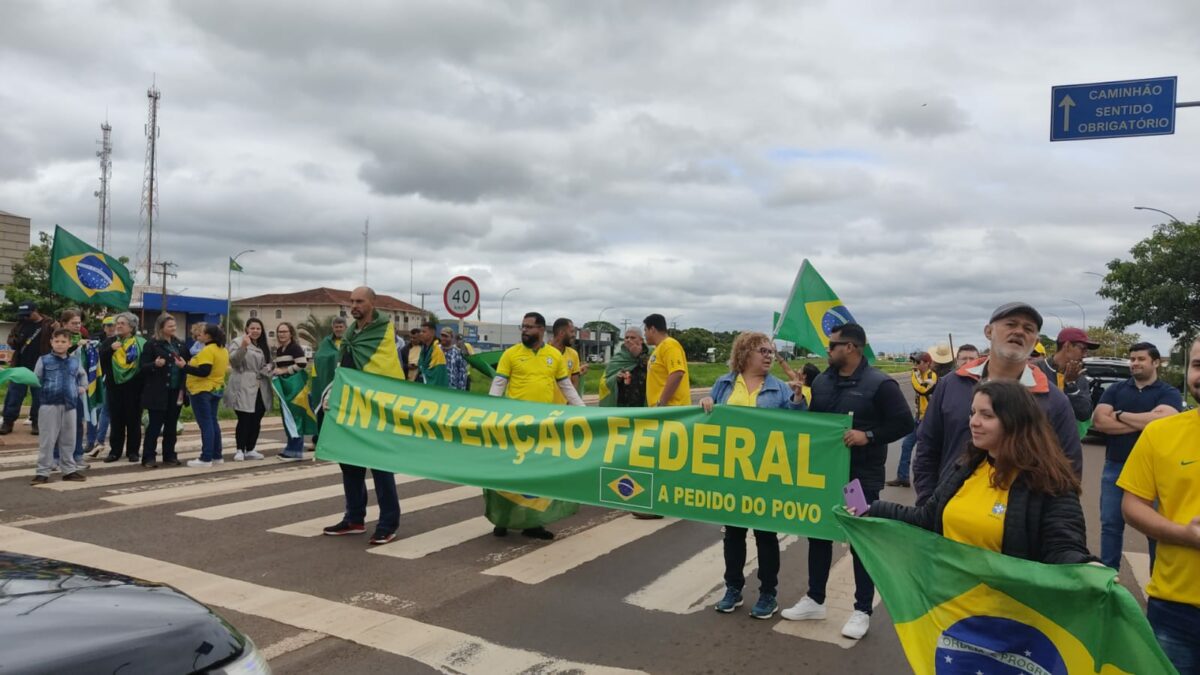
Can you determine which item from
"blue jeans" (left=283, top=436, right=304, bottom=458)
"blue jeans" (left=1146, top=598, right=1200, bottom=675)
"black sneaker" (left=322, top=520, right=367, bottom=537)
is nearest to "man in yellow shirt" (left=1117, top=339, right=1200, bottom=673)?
"blue jeans" (left=1146, top=598, right=1200, bottom=675)

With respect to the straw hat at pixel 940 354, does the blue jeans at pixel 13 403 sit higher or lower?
lower

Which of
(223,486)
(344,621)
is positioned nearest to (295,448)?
(223,486)

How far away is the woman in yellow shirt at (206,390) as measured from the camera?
10539mm

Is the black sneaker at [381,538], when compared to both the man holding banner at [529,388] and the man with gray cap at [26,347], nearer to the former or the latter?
the man holding banner at [529,388]

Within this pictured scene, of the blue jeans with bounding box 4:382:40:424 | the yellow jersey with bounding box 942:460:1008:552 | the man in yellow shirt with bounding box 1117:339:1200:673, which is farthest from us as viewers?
the blue jeans with bounding box 4:382:40:424

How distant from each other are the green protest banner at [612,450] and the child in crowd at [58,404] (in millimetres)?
3750

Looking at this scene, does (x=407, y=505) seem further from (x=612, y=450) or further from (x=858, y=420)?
(x=858, y=420)

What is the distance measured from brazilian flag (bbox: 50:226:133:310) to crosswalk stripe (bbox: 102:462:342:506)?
3.78 meters

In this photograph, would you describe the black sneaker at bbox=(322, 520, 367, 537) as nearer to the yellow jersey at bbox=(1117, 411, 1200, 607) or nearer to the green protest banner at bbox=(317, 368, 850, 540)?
the green protest banner at bbox=(317, 368, 850, 540)

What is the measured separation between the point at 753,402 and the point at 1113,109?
404 inches

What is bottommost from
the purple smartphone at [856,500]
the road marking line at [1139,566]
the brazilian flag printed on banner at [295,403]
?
the road marking line at [1139,566]

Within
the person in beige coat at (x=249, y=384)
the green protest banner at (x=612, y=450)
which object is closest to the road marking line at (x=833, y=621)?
the green protest banner at (x=612, y=450)

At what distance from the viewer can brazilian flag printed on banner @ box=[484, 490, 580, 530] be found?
23.1 ft

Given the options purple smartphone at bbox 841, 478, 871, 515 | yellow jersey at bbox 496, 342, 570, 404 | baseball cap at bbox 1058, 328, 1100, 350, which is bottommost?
purple smartphone at bbox 841, 478, 871, 515
